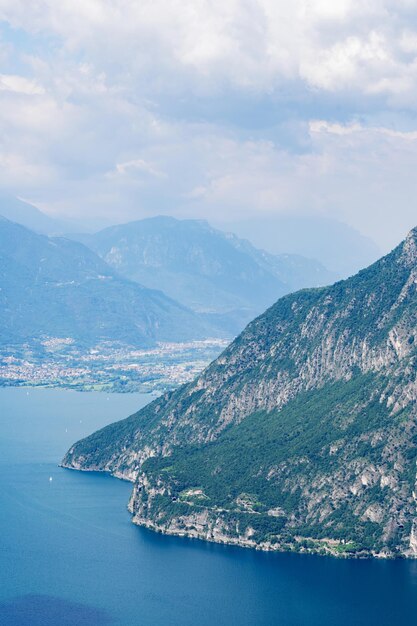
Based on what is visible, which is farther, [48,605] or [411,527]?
[411,527]

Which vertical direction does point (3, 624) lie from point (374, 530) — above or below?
below

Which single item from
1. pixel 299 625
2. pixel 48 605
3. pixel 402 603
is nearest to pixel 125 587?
pixel 48 605

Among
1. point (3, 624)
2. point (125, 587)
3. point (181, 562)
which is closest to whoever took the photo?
point (3, 624)

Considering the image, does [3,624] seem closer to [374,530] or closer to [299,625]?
[299,625]

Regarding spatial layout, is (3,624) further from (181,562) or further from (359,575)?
(359,575)

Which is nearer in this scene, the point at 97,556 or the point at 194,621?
the point at 194,621

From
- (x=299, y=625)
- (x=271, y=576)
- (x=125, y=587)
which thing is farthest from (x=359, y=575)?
(x=125, y=587)

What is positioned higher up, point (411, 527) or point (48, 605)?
point (411, 527)

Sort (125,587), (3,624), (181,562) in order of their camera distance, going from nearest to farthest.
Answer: (3,624) < (125,587) < (181,562)
